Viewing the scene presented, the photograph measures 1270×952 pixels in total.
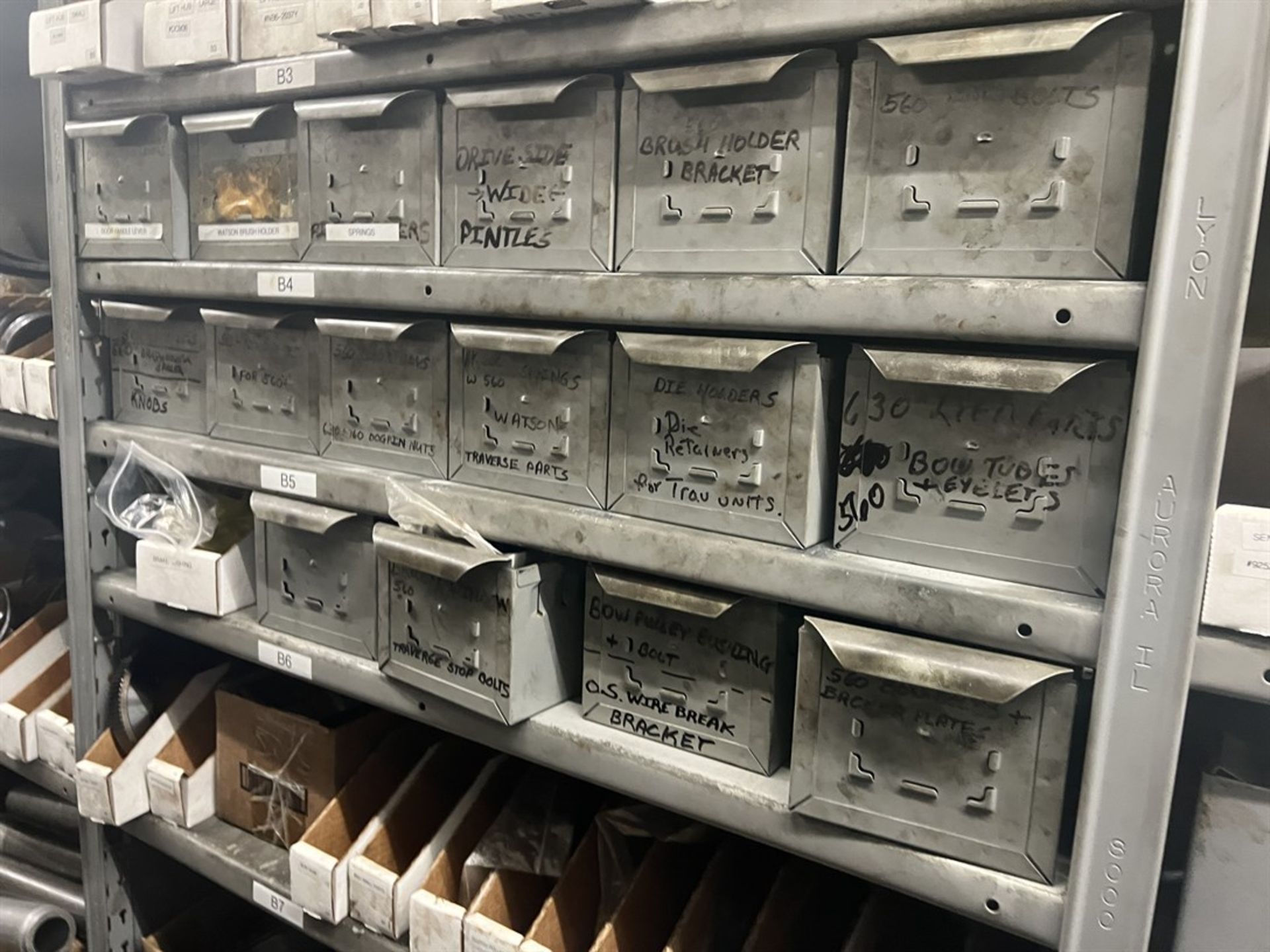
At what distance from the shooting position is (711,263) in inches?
37.4

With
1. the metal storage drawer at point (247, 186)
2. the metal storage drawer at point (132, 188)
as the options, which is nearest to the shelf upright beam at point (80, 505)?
the metal storage drawer at point (132, 188)

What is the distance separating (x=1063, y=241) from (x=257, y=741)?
133 cm

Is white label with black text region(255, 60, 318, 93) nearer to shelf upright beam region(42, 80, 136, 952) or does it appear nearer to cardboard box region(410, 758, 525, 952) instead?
shelf upright beam region(42, 80, 136, 952)

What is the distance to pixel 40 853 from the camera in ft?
6.46

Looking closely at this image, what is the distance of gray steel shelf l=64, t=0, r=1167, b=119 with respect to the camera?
2.57 feet

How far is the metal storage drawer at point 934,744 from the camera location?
81cm

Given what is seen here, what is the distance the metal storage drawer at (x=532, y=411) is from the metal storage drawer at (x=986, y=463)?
11.5 inches

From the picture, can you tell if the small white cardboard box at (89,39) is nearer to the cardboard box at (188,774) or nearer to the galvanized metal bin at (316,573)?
the galvanized metal bin at (316,573)

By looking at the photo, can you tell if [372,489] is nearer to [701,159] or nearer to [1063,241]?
[701,159]

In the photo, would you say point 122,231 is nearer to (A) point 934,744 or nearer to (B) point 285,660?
(B) point 285,660

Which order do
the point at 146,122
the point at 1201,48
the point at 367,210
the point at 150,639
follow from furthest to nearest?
the point at 150,639 → the point at 146,122 → the point at 367,210 → the point at 1201,48

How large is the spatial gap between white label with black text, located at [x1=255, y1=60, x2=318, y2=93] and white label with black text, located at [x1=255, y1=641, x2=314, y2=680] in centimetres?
77

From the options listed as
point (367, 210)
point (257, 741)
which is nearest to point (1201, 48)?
point (367, 210)

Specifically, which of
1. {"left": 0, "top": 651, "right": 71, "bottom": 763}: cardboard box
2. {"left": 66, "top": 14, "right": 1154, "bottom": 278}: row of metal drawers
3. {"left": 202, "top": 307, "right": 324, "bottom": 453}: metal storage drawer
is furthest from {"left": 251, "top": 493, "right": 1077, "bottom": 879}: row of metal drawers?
{"left": 0, "top": 651, "right": 71, "bottom": 763}: cardboard box
